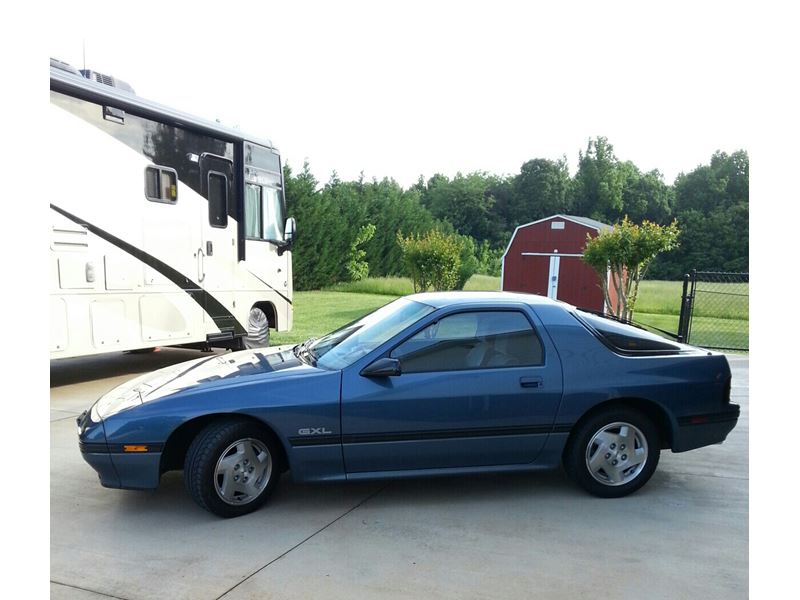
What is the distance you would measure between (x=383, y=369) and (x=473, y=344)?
2.30 ft

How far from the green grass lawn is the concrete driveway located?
29.2 ft

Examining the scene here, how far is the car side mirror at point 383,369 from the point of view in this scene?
407 cm

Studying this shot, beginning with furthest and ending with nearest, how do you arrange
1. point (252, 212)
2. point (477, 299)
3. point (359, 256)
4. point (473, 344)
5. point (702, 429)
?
point (359, 256) < point (252, 212) < point (477, 299) < point (702, 429) < point (473, 344)

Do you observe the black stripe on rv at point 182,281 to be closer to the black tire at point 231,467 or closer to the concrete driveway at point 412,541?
the concrete driveway at point 412,541

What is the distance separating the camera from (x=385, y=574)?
3348 millimetres

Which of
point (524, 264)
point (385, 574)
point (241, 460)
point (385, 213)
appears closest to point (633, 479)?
point (385, 574)

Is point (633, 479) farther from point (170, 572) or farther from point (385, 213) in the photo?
point (385, 213)

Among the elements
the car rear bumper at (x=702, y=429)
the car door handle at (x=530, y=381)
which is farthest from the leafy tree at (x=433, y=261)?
the car door handle at (x=530, y=381)

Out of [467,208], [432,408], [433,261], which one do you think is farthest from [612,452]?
[467,208]

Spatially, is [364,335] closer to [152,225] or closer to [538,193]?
[152,225]

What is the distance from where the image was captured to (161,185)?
8039 mm

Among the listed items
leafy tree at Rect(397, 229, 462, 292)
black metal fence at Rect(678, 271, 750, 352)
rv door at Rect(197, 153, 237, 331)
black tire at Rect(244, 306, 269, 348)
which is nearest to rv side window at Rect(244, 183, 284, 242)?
rv door at Rect(197, 153, 237, 331)

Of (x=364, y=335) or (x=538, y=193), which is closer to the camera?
(x=364, y=335)

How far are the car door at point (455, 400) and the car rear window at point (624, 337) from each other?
45 cm
